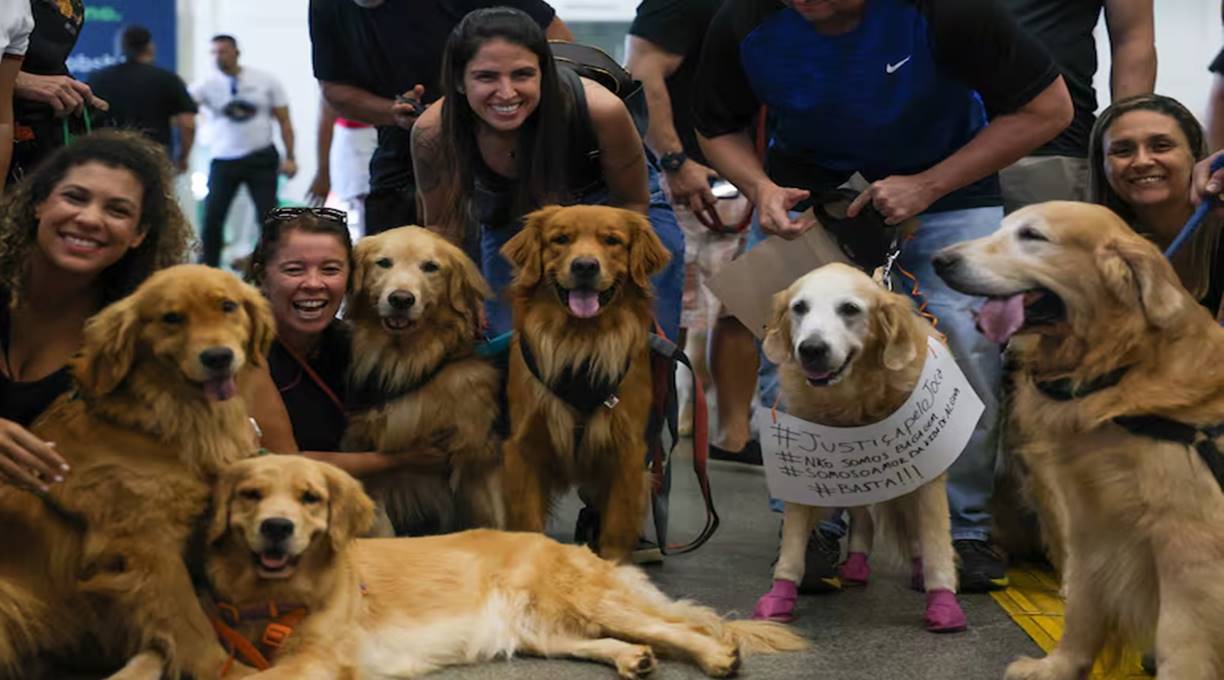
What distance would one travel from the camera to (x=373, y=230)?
14.6 feet

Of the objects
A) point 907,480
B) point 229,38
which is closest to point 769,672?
point 907,480

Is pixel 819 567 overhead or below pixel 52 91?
below

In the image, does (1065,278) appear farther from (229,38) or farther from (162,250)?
(229,38)

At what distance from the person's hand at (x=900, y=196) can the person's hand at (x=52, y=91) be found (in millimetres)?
1988

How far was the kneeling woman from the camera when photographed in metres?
3.54

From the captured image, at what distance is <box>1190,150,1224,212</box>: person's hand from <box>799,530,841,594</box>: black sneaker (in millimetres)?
1255

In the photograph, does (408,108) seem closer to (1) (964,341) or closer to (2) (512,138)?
(2) (512,138)

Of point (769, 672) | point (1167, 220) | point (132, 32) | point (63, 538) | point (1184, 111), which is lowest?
point (769, 672)

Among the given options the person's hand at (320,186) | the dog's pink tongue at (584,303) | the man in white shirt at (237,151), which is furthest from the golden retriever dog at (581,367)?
the man in white shirt at (237,151)

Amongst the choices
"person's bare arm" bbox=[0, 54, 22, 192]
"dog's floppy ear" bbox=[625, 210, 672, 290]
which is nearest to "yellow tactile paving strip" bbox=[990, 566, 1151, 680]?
"dog's floppy ear" bbox=[625, 210, 672, 290]

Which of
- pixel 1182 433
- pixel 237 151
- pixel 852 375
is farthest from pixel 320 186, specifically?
pixel 1182 433

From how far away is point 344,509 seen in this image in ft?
8.07

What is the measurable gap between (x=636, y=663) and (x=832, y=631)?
2.09 feet

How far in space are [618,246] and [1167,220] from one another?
137 cm
